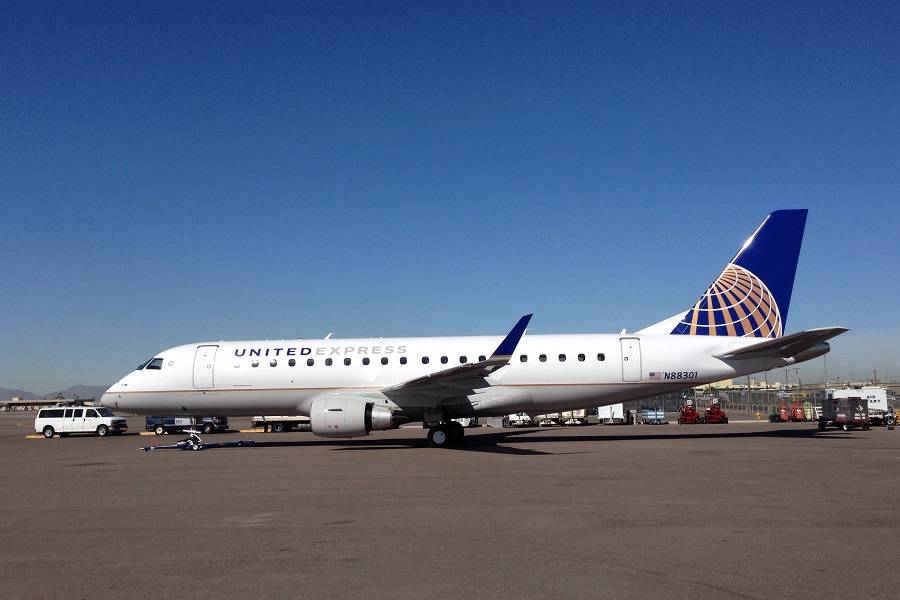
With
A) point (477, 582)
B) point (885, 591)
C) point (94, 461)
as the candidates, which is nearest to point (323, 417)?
point (94, 461)

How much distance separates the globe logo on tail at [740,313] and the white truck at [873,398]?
14901 mm

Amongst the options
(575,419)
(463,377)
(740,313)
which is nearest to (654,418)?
(575,419)

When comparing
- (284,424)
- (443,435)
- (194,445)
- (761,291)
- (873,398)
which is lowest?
(284,424)

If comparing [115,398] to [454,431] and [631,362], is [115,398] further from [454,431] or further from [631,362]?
[631,362]

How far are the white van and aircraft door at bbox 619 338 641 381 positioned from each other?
27.9 metres

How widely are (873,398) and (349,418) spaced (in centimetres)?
3319

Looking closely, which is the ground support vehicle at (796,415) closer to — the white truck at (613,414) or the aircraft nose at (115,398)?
the white truck at (613,414)

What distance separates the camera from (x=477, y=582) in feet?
19.9

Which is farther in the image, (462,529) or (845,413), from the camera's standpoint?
(845,413)

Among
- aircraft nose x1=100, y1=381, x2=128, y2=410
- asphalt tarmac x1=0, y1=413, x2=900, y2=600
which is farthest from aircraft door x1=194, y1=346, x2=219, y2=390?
asphalt tarmac x1=0, y1=413, x2=900, y2=600

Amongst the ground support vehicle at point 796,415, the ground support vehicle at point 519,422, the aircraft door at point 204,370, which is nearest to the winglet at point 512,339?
the aircraft door at point 204,370

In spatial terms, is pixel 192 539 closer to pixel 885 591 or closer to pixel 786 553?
pixel 786 553

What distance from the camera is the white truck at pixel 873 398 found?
36406 mm

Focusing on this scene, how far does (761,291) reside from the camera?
24250 millimetres
